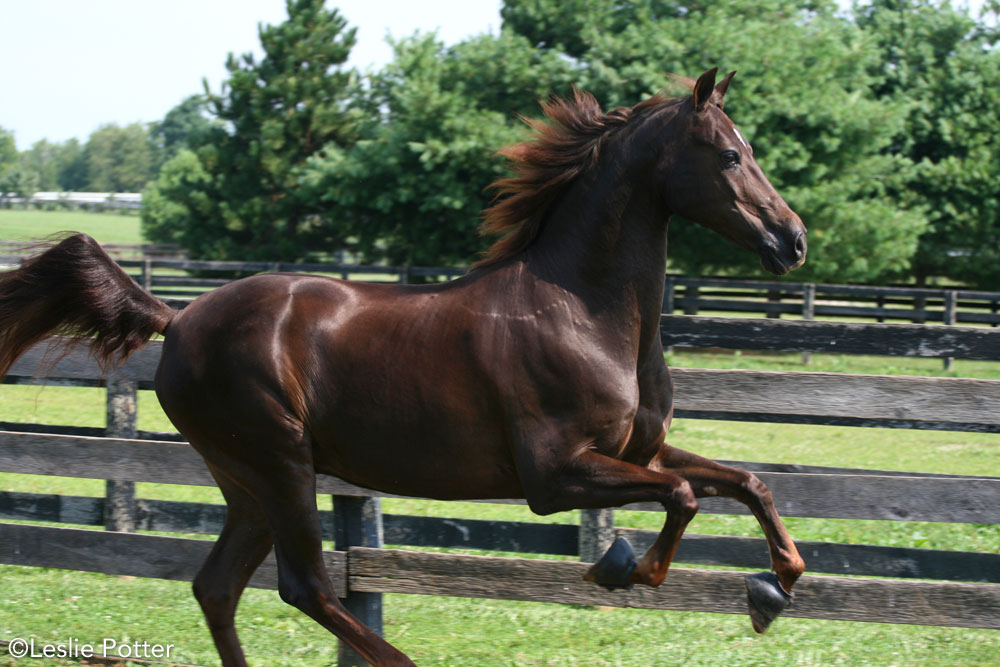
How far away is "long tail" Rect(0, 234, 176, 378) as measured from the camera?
4.09m

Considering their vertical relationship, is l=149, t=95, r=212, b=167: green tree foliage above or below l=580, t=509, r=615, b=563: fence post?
above

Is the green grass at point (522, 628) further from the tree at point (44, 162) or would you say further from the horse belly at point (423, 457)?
the tree at point (44, 162)

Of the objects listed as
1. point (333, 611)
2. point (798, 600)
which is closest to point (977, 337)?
point (798, 600)

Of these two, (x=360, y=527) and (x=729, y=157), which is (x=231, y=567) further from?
(x=729, y=157)

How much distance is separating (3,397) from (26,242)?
8.82 m

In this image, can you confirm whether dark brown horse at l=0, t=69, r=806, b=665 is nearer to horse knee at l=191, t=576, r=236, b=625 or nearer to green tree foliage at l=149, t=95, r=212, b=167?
horse knee at l=191, t=576, r=236, b=625

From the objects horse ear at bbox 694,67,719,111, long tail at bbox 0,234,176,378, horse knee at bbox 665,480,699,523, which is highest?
horse ear at bbox 694,67,719,111

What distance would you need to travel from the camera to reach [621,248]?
3.70 meters

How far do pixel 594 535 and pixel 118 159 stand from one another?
14424 centimetres

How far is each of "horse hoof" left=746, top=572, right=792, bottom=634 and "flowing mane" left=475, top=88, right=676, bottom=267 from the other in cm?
151

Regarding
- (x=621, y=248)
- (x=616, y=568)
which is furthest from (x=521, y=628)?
(x=621, y=248)

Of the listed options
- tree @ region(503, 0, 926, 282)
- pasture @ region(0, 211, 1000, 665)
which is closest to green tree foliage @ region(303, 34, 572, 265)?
tree @ region(503, 0, 926, 282)

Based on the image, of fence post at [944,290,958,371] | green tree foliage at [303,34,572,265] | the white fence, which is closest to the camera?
fence post at [944,290,958,371]

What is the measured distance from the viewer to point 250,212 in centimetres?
2356
